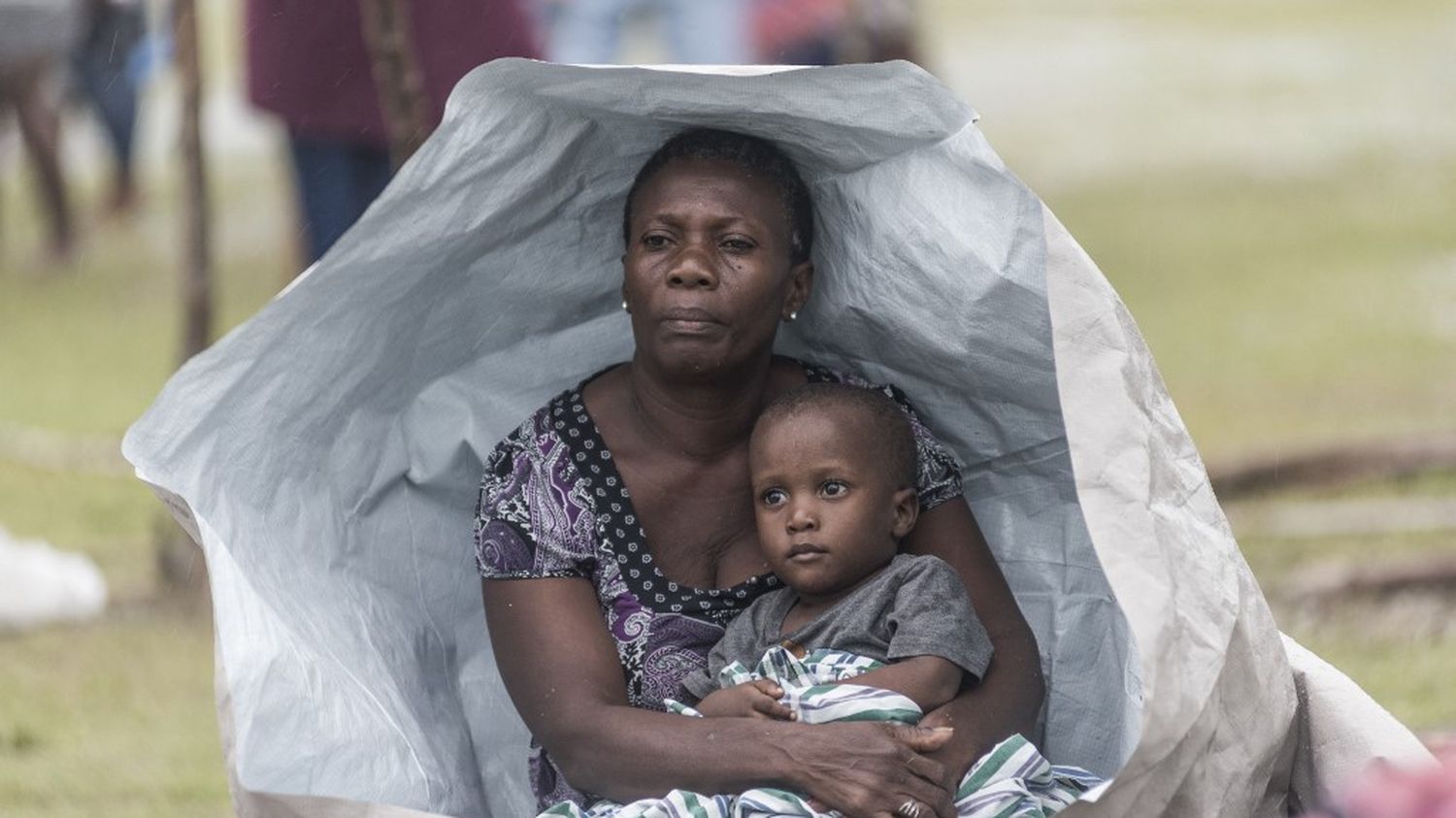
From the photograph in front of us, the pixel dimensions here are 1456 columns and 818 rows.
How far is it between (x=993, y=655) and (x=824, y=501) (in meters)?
0.32

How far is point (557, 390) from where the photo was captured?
354cm

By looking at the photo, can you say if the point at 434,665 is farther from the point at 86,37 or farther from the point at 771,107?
the point at 86,37

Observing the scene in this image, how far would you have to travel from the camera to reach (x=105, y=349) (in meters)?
8.70

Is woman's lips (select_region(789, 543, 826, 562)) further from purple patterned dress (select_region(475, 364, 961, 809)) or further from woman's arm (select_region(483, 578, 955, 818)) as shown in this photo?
woman's arm (select_region(483, 578, 955, 818))

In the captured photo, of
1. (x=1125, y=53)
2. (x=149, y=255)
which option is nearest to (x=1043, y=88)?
(x=1125, y=53)

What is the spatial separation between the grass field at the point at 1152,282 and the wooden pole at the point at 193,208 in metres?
0.74

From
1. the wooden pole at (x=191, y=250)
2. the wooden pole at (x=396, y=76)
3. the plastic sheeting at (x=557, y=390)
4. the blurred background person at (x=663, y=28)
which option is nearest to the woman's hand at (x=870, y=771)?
the plastic sheeting at (x=557, y=390)

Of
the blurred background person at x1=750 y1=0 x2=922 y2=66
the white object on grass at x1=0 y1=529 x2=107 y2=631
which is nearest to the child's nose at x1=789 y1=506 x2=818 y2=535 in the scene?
the white object on grass at x1=0 y1=529 x2=107 y2=631

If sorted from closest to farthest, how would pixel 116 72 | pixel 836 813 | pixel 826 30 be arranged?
pixel 836 813 → pixel 826 30 → pixel 116 72

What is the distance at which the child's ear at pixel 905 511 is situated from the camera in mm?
2984

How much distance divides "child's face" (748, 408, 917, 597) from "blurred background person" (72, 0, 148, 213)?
754 centimetres

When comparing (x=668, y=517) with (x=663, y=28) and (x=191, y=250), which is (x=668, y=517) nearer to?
(x=191, y=250)

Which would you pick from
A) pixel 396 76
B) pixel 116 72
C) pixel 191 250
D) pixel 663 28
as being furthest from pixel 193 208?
pixel 116 72

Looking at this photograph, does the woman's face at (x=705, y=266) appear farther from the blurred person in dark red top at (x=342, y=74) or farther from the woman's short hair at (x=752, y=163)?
the blurred person in dark red top at (x=342, y=74)
